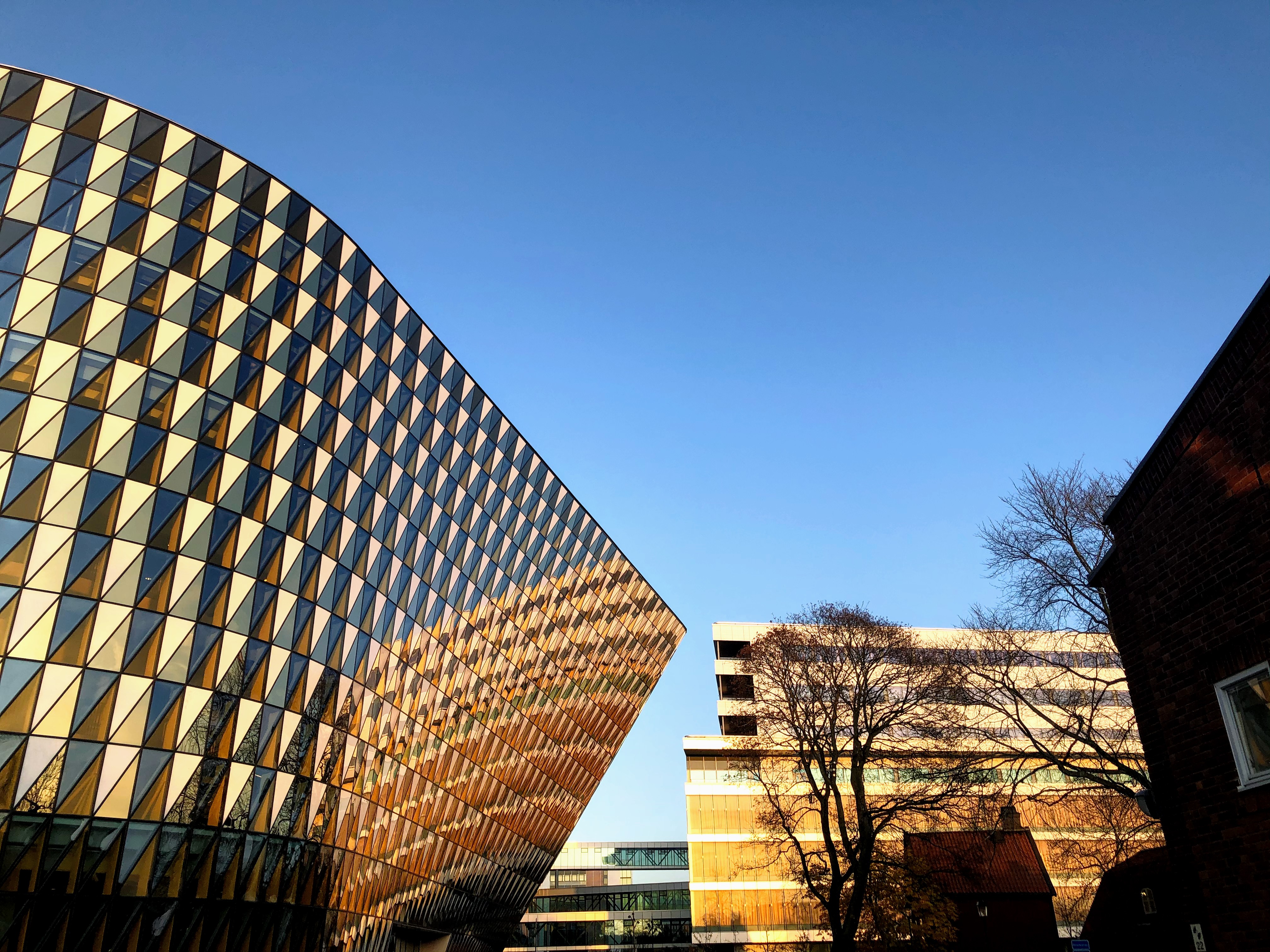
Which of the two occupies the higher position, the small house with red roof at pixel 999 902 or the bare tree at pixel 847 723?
the bare tree at pixel 847 723

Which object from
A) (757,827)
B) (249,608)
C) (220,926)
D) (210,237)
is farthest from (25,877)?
(757,827)

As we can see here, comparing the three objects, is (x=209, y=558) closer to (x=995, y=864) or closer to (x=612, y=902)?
(x=995, y=864)

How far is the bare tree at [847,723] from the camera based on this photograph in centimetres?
3089

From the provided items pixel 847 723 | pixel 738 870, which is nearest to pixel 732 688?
pixel 738 870

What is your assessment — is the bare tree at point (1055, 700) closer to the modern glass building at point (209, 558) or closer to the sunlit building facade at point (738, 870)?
the modern glass building at point (209, 558)

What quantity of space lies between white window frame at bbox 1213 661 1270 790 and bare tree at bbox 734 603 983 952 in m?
14.3

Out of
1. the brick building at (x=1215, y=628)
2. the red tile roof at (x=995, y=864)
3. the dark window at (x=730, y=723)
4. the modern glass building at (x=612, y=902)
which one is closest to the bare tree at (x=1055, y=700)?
the brick building at (x=1215, y=628)

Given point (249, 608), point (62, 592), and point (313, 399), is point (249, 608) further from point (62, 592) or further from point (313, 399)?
point (313, 399)

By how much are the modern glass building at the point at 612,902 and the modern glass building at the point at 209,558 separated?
56.7m

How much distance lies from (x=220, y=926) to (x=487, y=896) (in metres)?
27.2

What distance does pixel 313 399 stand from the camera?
3394 centimetres

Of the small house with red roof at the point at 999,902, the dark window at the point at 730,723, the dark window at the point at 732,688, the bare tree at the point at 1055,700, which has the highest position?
the dark window at the point at 732,688

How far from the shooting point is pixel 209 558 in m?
28.9


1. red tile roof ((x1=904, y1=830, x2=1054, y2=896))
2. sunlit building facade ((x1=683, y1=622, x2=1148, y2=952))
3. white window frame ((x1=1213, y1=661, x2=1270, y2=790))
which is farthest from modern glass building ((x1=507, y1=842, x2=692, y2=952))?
white window frame ((x1=1213, y1=661, x2=1270, y2=790))
